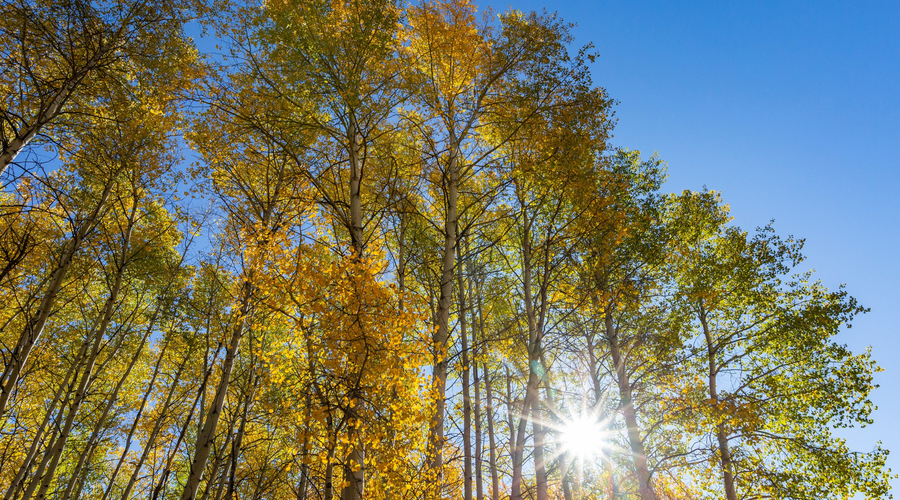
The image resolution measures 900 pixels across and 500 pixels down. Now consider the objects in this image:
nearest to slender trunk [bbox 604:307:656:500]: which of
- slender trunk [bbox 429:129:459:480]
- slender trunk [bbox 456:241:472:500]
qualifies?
slender trunk [bbox 456:241:472:500]

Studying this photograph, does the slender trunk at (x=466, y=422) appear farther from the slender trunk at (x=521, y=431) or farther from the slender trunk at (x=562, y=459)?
the slender trunk at (x=562, y=459)

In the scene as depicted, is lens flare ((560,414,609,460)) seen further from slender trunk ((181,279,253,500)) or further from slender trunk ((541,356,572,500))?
slender trunk ((181,279,253,500))

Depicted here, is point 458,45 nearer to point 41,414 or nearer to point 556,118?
point 556,118

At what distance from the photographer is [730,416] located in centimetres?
671

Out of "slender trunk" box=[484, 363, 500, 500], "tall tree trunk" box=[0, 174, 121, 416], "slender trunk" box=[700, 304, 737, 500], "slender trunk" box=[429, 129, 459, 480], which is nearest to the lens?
"tall tree trunk" box=[0, 174, 121, 416]

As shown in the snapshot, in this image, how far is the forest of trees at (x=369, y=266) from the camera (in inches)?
149

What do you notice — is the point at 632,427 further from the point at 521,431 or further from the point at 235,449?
the point at 235,449

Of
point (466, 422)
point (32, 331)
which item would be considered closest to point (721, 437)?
point (466, 422)

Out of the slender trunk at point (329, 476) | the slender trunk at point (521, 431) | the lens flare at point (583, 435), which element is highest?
the lens flare at point (583, 435)

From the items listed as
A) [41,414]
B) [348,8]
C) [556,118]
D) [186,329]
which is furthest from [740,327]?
[41,414]

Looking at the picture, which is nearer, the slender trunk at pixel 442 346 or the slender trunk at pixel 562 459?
the slender trunk at pixel 442 346

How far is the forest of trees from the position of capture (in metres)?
3.79

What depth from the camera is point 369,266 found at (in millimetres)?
3588

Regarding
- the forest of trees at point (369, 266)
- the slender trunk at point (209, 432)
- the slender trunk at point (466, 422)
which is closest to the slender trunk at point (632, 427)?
the forest of trees at point (369, 266)
